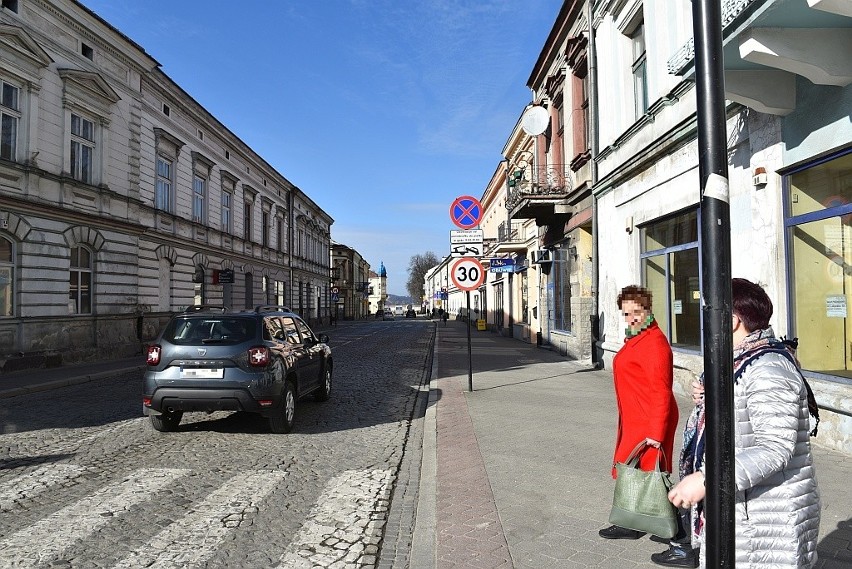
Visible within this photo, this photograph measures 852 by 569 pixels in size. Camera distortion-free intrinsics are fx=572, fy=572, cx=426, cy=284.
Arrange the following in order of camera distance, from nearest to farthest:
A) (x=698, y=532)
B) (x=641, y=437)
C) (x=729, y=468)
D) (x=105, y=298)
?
1. (x=729, y=468)
2. (x=698, y=532)
3. (x=641, y=437)
4. (x=105, y=298)

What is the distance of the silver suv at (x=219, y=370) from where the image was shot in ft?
22.4

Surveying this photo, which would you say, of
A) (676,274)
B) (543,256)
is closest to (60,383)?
(676,274)

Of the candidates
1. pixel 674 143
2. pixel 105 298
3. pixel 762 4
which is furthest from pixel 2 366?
pixel 762 4

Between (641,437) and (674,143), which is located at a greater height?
(674,143)

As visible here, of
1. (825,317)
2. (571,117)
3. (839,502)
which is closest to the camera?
(839,502)

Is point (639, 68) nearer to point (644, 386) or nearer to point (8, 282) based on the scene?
point (644, 386)

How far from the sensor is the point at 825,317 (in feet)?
20.7

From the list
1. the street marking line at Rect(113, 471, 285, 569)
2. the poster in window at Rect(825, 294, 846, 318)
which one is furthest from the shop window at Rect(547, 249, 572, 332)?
the street marking line at Rect(113, 471, 285, 569)

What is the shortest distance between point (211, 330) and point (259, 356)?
2.47ft

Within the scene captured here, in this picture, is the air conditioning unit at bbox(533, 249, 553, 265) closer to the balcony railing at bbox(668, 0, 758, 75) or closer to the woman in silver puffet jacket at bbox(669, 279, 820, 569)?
the balcony railing at bbox(668, 0, 758, 75)

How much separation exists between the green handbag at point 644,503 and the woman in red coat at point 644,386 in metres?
0.27

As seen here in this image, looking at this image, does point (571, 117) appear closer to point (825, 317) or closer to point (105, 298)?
point (825, 317)

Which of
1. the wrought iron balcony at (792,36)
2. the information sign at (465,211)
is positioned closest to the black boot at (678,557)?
the wrought iron balcony at (792,36)

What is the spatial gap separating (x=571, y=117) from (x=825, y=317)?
10.5 metres
